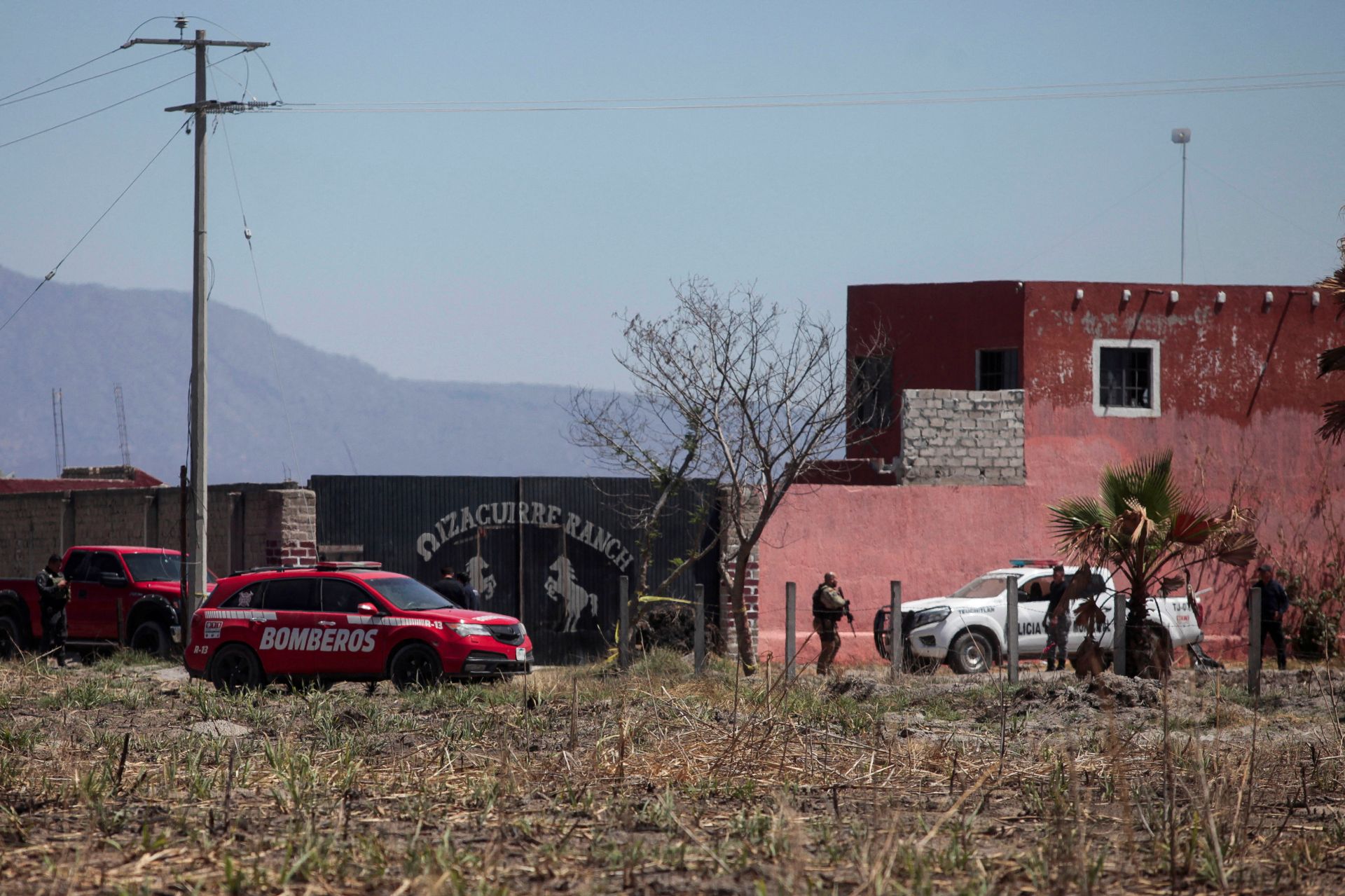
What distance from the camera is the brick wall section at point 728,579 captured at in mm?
23531

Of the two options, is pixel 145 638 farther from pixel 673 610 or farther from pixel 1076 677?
pixel 1076 677

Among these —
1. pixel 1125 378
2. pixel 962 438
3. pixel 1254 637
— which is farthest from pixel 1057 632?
pixel 1125 378

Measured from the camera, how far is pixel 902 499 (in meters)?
24.7

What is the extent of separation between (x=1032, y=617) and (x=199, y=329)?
12803mm

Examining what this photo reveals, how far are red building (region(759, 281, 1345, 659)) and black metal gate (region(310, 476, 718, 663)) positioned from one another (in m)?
3.06

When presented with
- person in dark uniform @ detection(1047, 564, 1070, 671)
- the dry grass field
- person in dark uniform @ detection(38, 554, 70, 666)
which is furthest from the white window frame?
person in dark uniform @ detection(38, 554, 70, 666)

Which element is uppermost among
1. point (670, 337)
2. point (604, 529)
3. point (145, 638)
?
point (670, 337)

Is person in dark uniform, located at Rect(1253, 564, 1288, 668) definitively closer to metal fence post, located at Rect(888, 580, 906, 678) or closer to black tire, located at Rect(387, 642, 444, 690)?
metal fence post, located at Rect(888, 580, 906, 678)

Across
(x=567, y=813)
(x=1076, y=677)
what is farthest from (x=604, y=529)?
(x=567, y=813)

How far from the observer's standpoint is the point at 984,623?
2178cm

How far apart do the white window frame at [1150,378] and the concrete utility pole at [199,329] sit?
1463 centimetres

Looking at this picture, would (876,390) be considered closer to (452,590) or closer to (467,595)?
(467,595)

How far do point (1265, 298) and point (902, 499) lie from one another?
799cm

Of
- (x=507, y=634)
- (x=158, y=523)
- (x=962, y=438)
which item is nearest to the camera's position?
(x=507, y=634)
